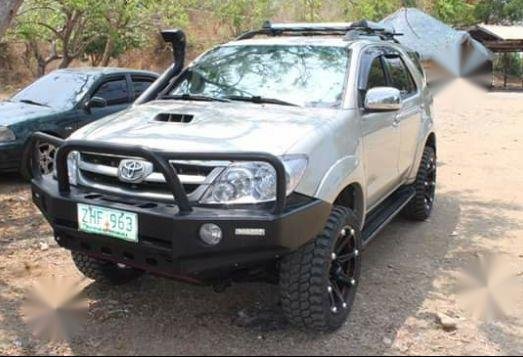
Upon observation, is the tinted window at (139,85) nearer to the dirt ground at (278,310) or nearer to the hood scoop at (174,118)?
the dirt ground at (278,310)

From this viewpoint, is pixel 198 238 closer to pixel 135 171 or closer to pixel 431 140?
pixel 135 171

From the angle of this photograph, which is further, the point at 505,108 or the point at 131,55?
the point at 131,55

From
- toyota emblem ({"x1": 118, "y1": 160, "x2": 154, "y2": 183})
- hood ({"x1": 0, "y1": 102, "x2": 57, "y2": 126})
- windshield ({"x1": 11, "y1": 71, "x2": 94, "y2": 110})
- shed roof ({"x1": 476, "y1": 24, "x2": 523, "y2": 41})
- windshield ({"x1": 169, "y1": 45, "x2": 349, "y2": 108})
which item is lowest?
shed roof ({"x1": 476, "y1": 24, "x2": 523, "y2": 41})

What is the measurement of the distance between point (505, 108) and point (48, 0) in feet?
44.7

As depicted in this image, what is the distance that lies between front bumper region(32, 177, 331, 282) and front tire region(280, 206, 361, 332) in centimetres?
15

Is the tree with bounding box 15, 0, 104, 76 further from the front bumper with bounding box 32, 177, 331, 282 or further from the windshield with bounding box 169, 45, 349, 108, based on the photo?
the front bumper with bounding box 32, 177, 331, 282

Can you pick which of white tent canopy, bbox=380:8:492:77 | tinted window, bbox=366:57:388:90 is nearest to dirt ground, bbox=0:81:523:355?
tinted window, bbox=366:57:388:90

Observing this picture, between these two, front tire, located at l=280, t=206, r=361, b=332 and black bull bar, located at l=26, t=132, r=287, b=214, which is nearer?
black bull bar, located at l=26, t=132, r=287, b=214

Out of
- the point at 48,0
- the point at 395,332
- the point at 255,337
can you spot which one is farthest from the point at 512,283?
the point at 48,0

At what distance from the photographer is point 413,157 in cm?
573

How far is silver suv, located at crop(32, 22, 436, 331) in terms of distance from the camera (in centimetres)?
311

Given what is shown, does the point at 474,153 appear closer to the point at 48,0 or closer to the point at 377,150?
the point at 377,150

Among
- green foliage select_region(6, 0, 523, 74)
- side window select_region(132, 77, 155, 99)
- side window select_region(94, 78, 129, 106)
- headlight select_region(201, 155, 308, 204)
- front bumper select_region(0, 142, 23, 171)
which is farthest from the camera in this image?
green foliage select_region(6, 0, 523, 74)

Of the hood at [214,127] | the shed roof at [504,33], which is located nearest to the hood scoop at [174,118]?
the hood at [214,127]
